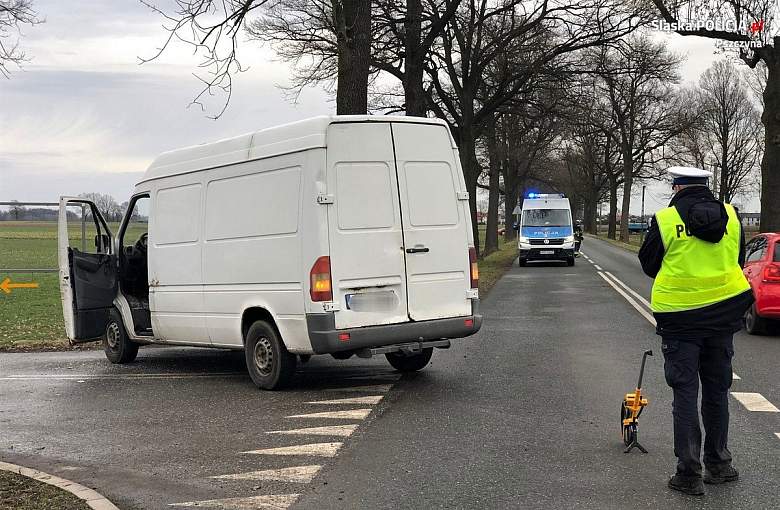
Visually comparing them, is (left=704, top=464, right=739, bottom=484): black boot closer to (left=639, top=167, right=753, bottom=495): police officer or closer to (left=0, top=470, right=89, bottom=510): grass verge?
(left=639, top=167, right=753, bottom=495): police officer

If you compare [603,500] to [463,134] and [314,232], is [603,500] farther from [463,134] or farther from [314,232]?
[463,134]

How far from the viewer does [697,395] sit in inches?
213

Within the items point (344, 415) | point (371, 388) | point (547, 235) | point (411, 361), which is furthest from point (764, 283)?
point (547, 235)

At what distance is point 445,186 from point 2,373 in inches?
233

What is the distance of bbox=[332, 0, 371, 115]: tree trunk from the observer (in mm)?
14945

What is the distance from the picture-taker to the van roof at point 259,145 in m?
8.44

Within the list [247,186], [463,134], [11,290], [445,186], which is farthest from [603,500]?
[463,134]

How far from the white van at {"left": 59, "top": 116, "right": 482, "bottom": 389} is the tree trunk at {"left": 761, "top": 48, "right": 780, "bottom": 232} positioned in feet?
54.7

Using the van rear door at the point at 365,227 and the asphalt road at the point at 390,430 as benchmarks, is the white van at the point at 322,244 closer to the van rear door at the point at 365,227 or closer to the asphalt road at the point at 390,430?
the van rear door at the point at 365,227

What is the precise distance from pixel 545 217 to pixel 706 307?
28452mm

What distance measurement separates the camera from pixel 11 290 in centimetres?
2344

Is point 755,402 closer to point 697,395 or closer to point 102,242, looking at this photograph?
point 697,395

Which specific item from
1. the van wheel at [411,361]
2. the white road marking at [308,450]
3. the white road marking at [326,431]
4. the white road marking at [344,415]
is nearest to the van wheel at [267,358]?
the white road marking at [344,415]

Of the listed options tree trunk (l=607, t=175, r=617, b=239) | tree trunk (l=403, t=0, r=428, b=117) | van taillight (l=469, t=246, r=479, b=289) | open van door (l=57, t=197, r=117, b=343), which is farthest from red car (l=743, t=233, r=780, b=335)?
tree trunk (l=607, t=175, r=617, b=239)
